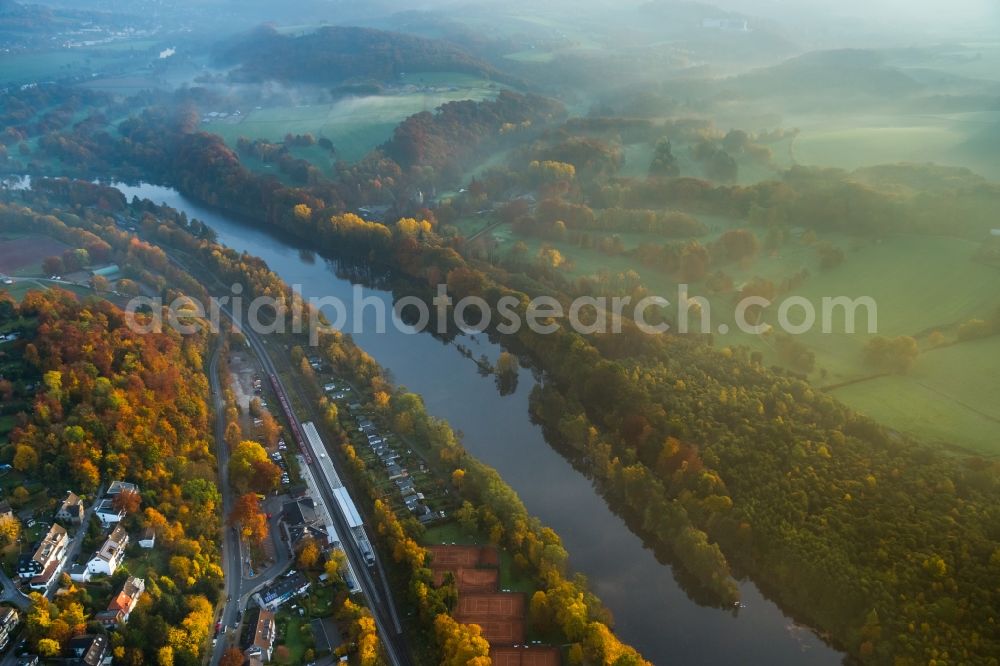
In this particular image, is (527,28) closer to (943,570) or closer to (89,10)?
(89,10)

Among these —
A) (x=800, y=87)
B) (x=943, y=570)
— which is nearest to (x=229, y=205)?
(x=943, y=570)

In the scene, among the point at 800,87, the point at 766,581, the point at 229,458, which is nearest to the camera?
the point at 766,581

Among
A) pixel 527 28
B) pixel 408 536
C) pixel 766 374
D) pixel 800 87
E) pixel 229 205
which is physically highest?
pixel 527 28

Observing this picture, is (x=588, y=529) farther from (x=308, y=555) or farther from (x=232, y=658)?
(x=232, y=658)

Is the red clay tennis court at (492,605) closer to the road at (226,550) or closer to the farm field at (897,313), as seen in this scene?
the road at (226,550)

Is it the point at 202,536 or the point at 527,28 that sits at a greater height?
the point at 527,28

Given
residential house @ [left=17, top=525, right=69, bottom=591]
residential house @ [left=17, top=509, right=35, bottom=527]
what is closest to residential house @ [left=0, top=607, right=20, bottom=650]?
residential house @ [left=17, top=525, right=69, bottom=591]

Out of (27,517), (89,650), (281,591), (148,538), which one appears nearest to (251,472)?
(148,538)
